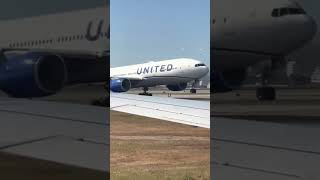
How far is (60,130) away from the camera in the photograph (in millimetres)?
2322

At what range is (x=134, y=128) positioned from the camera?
21.1 ft

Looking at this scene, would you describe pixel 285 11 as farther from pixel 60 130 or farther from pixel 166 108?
pixel 166 108

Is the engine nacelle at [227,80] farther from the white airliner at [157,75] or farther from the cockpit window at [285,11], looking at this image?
the white airliner at [157,75]

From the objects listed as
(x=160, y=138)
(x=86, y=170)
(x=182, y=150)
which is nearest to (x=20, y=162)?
(x=86, y=170)

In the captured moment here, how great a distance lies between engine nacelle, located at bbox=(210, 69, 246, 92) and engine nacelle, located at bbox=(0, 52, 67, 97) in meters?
0.73

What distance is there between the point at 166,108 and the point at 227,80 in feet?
4.61

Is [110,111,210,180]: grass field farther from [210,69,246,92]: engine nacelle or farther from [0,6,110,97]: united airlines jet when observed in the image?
[210,69,246,92]: engine nacelle

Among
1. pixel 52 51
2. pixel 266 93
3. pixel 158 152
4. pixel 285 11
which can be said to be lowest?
pixel 158 152

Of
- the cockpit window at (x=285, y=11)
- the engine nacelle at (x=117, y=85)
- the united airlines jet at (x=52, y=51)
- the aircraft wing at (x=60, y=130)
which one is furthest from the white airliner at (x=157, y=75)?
the cockpit window at (x=285, y=11)

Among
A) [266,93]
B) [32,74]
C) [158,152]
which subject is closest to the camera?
[266,93]

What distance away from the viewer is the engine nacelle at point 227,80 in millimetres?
1892

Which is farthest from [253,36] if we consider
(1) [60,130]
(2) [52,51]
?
(1) [60,130]

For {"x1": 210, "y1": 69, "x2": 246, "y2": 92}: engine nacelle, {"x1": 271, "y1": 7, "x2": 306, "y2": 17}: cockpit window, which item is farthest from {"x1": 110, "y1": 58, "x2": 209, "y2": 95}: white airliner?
{"x1": 271, "y1": 7, "x2": 306, "y2": 17}: cockpit window

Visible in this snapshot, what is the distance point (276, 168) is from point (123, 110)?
1562 mm
